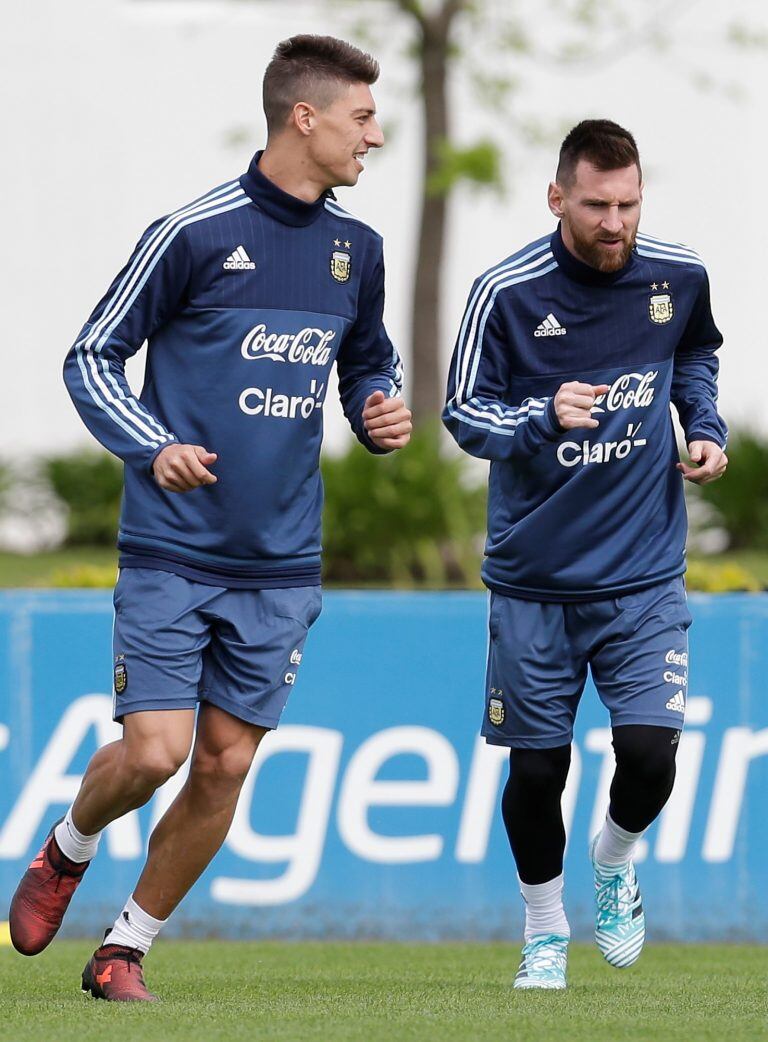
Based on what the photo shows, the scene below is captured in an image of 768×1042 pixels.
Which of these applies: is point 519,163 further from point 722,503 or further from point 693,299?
point 693,299

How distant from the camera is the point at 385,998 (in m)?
5.06

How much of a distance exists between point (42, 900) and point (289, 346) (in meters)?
1.66

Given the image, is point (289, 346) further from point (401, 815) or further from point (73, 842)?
point (401, 815)

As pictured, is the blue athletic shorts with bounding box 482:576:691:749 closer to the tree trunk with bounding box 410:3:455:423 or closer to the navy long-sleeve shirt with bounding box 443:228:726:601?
the navy long-sleeve shirt with bounding box 443:228:726:601

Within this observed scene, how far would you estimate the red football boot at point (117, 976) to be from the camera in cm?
491

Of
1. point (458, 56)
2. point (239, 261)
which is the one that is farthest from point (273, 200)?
point (458, 56)

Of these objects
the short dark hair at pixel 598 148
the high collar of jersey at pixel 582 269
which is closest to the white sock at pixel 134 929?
the high collar of jersey at pixel 582 269

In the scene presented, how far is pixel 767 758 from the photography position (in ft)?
23.1

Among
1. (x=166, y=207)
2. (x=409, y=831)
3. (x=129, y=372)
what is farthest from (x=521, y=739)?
(x=166, y=207)

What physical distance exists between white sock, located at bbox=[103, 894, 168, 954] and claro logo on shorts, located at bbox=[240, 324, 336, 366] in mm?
Result: 1505

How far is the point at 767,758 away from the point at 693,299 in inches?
91.8

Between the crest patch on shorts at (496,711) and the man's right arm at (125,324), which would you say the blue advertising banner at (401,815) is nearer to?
the crest patch on shorts at (496,711)

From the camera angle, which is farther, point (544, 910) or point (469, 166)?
point (469, 166)

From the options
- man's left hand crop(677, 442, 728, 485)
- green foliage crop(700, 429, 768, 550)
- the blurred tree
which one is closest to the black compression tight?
man's left hand crop(677, 442, 728, 485)
